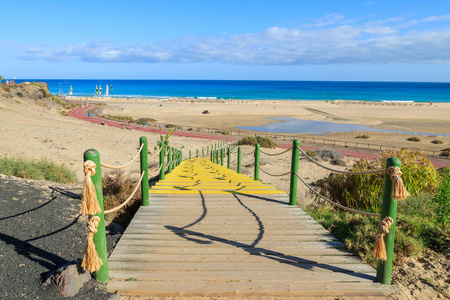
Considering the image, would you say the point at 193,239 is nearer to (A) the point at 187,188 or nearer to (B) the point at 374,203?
(A) the point at 187,188

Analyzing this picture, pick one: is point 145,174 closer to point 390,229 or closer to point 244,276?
point 244,276

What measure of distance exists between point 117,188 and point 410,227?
5.54 metres

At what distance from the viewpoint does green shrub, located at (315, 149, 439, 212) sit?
730 cm

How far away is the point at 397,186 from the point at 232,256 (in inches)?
77.7

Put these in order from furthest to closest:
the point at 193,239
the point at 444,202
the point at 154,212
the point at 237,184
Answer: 1. the point at 237,184
2. the point at 154,212
3. the point at 444,202
4. the point at 193,239

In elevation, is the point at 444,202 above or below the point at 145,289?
above

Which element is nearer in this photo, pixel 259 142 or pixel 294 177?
pixel 294 177

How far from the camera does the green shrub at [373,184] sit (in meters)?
7.30

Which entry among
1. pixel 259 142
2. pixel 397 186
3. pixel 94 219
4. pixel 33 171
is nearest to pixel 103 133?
pixel 259 142

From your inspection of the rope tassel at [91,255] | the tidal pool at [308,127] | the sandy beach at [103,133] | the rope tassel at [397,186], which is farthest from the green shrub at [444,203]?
the tidal pool at [308,127]

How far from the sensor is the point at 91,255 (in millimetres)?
3182

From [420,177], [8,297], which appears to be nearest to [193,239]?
[8,297]

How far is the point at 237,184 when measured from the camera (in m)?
7.65

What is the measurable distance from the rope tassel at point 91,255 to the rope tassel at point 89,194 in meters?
0.15
